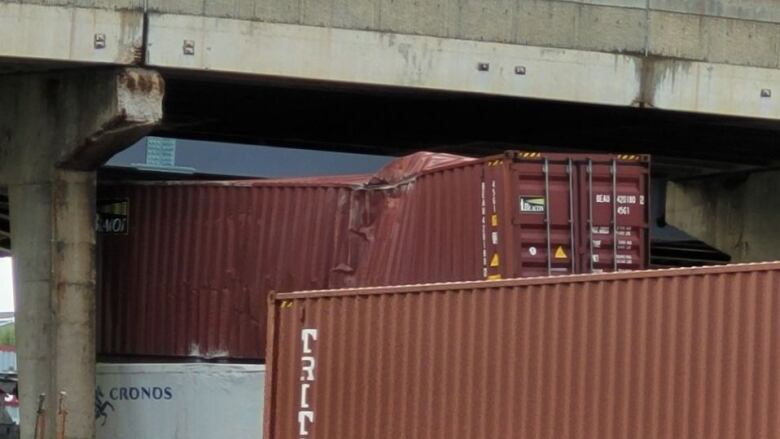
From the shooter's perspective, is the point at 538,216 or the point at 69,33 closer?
the point at 538,216

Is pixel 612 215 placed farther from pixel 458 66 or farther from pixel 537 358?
pixel 537 358

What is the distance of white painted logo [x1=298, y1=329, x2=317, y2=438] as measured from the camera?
12656 mm

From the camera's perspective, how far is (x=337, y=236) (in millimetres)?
19078

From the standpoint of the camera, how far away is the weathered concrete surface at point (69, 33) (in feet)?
57.4

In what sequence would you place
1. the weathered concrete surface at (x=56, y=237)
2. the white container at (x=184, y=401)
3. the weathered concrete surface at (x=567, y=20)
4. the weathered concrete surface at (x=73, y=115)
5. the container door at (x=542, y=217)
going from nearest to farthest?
the container door at (x=542, y=217) < the white container at (x=184, y=401) < the weathered concrete surface at (x=73, y=115) < the weathered concrete surface at (x=567, y=20) < the weathered concrete surface at (x=56, y=237)

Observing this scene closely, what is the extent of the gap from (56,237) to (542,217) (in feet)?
21.8

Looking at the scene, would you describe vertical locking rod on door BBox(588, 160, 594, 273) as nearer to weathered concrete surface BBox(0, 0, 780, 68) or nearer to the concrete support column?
weathered concrete surface BBox(0, 0, 780, 68)

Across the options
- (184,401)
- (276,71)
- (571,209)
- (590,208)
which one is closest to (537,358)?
(571,209)

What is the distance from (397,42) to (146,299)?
15.6 ft

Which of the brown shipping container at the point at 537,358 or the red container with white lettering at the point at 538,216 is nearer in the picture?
the brown shipping container at the point at 537,358

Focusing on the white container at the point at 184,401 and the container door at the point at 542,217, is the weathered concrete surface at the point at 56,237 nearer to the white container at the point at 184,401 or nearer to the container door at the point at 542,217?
the white container at the point at 184,401

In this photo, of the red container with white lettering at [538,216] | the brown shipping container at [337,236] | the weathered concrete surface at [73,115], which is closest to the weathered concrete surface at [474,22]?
the weathered concrete surface at [73,115]

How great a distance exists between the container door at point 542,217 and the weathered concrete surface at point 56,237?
5.21m

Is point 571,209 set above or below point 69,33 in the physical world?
below
